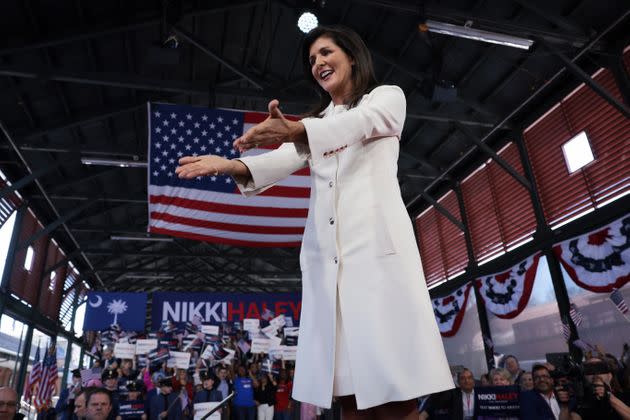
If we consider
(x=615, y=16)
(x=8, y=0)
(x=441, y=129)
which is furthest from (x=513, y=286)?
(x=8, y=0)

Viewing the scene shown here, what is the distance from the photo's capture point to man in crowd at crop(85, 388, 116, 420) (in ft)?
14.5

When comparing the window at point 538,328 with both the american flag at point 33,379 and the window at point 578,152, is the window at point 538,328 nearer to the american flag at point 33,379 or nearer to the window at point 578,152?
the window at point 578,152

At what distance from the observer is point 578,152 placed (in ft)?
23.5

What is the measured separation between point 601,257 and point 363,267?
22.3ft

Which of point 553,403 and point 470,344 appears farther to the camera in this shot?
point 470,344

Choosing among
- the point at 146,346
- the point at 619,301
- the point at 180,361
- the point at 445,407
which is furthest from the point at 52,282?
the point at 619,301

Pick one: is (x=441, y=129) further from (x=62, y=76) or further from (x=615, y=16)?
(x=62, y=76)

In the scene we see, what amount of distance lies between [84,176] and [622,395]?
11349mm

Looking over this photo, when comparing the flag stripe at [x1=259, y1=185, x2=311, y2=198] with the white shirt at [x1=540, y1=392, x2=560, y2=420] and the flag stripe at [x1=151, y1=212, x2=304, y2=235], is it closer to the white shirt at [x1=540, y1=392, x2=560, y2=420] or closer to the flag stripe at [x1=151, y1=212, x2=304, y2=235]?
the flag stripe at [x1=151, y1=212, x2=304, y2=235]

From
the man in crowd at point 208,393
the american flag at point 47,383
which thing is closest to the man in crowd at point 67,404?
the man in crowd at point 208,393

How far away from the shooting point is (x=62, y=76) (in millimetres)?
7070

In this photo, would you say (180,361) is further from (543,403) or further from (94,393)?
(543,403)

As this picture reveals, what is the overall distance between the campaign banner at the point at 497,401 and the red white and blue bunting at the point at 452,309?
5.28 meters

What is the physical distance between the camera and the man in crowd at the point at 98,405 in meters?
4.43
